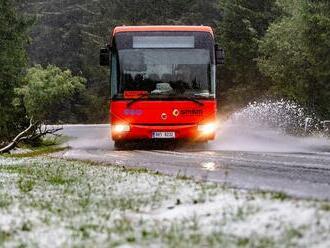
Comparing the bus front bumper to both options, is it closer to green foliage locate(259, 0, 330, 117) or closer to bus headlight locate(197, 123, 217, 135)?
bus headlight locate(197, 123, 217, 135)

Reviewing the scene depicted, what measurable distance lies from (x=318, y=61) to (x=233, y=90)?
21.9 metres

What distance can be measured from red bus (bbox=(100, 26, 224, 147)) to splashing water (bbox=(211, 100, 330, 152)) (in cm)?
155

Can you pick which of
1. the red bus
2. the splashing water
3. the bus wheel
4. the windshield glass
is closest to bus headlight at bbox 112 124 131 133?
the red bus

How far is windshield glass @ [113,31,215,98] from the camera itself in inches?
721

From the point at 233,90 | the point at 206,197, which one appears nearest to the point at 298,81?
the point at 233,90

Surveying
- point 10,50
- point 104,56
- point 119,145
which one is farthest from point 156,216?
point 10,50

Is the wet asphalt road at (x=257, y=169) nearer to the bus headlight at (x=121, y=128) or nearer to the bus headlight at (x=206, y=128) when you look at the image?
the bus headlight at (x=121, y=128)

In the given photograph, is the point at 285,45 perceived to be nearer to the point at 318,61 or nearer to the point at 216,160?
the point at 318,61

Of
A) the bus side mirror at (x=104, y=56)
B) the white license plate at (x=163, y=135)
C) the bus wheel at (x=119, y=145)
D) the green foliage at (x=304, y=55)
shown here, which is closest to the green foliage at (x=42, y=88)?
the green foliage at (x=304, y=55)

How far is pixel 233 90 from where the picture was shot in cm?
5672

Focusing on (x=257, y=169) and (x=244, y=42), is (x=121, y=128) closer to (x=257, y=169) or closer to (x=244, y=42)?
(x=257, y=169)

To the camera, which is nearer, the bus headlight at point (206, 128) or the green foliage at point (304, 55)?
the bus headlight at point (206, 128)

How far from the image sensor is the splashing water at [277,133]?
64.2ft

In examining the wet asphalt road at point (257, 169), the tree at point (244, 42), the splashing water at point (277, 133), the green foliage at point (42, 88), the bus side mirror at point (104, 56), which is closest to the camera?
the wet asphalt road at point (257, 169)
